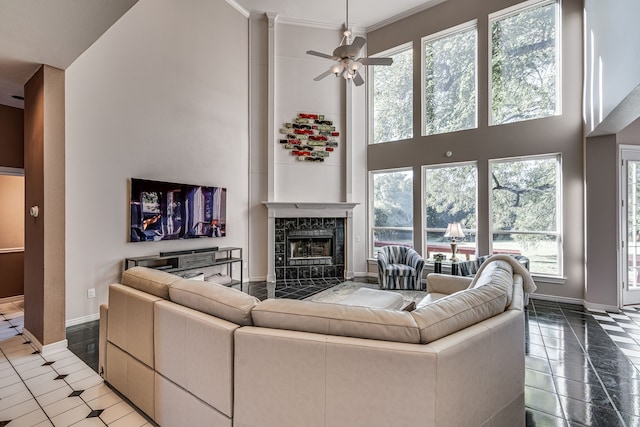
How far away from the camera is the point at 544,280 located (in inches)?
191

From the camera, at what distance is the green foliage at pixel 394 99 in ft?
20.8

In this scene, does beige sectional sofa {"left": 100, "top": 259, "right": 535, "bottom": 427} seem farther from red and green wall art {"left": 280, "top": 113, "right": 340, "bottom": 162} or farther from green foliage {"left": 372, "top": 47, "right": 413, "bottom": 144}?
green foliage {"left": 372, "top": 47, "right": 413, "bottom": 144}

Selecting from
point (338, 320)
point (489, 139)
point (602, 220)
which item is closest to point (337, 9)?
point (489, 139)

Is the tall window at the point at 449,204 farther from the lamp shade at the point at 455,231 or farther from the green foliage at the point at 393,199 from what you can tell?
the lamp shade at the point at 455,231

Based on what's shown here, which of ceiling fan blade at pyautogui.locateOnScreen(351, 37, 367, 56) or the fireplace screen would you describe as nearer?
ceiling fan blade at pyautogui.locateOnScreen(351, 37, 367, 56)

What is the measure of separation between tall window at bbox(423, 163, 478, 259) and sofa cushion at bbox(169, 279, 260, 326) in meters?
4.99

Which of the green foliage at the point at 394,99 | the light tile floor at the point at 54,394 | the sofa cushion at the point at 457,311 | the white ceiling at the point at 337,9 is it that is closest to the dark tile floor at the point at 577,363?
the light tile floor at the point at 54,394

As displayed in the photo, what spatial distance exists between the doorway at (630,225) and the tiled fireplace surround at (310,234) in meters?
4.26

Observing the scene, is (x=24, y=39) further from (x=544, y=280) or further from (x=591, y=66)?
(x=544, y=280)

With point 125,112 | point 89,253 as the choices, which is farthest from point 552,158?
point 89,253

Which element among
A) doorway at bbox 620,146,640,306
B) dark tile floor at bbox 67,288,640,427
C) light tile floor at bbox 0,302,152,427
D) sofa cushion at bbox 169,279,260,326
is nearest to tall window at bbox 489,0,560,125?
doorway at bbox 620,146,640,306

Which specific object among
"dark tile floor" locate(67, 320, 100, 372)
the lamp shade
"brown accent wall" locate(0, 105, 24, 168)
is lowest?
"dark tile floor" locate(67, 320, 100, 372)

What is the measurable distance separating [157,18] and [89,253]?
143 inches

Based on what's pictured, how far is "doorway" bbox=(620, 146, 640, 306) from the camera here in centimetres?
431
